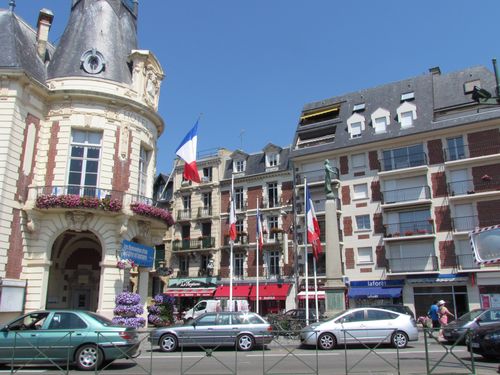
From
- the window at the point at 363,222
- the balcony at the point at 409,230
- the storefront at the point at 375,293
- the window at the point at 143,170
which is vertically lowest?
the storefront at the point at 375,293

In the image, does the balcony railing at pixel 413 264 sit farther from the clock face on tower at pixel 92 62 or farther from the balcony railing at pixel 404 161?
the clock face on tower at pixel 92 62

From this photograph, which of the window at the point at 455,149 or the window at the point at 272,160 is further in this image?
the window at the point at 272,160

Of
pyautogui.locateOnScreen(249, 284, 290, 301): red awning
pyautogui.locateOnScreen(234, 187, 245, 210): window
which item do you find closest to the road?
pyautogui.locateOnScreen(249, 284, 290, 301): red awning

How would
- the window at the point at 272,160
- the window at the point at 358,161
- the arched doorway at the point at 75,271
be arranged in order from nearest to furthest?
the arched doorway at the point at 75,271 → the window at the point at 358,161 → the window at the point at 272,160

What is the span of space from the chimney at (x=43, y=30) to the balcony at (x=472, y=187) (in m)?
27.3

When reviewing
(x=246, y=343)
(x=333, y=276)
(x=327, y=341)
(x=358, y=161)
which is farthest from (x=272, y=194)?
(x=246, y=343)

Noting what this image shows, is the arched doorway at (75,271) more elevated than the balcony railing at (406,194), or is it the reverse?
the balcony railing at (406,194)

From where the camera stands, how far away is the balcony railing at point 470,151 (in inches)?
1241

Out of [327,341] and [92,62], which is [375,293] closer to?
[327,341]

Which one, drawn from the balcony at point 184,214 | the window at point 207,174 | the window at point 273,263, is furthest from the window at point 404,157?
the balcony at point 184,214

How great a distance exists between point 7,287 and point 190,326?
880 centimetres

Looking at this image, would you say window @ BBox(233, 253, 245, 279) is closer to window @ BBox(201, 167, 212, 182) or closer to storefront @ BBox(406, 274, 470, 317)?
window @ BBox(201, 167, 212, 182)

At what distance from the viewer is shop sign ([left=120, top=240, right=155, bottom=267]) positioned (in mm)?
20828

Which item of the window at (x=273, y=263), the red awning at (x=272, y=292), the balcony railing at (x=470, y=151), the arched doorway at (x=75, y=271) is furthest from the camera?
the window at (x=273, y=263)
